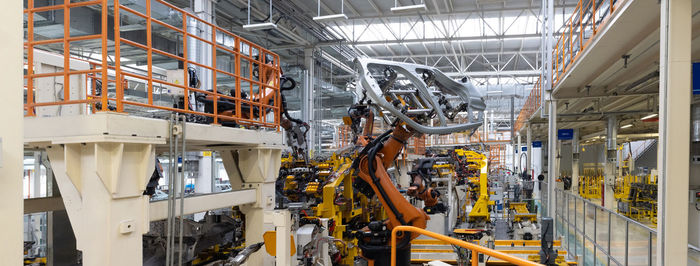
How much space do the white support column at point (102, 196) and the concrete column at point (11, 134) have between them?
0.81 m

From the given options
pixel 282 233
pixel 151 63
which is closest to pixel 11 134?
pixel 151 63

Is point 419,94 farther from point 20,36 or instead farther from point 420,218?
point 20,36

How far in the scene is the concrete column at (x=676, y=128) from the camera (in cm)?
366

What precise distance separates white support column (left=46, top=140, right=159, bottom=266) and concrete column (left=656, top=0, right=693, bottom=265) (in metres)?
4.29

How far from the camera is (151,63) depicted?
142 inches

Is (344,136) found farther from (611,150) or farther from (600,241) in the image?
(611,150)

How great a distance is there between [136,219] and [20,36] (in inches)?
62.1

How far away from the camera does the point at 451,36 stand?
1834cm

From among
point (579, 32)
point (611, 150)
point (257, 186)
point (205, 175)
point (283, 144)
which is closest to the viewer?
point (257, 186)

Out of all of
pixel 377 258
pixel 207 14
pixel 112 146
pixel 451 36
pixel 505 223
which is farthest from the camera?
pixel 451 36

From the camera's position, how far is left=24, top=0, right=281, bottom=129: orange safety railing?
318cm

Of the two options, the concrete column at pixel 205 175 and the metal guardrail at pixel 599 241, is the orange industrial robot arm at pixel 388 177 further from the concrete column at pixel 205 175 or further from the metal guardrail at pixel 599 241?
the concrete column at pixel 205 175

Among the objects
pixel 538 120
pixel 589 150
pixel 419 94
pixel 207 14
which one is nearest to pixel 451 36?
pixel 538 120

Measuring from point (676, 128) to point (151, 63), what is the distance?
438 centimetres
